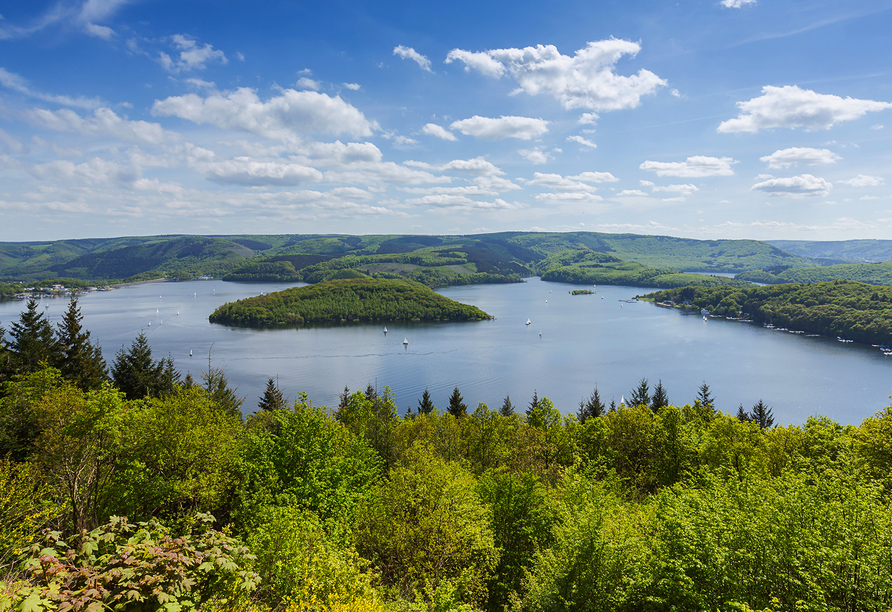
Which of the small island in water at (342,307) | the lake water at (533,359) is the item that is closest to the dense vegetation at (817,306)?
the lake water at (533,359)

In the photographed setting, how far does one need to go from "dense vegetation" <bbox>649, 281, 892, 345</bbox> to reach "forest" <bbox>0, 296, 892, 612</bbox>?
10256 cm

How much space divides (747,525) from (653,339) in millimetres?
100474

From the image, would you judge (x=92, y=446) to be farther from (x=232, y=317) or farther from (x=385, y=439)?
(x=232, y=317)

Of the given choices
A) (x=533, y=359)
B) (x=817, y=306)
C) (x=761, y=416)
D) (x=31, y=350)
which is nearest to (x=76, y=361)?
(x=31, y=350)

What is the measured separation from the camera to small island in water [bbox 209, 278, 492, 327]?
407 ft

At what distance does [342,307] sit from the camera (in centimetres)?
13838

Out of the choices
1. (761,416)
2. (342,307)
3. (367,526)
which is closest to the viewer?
(367,526)

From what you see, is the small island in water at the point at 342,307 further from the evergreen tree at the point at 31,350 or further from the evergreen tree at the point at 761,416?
the evergreen tree at the point at 31,350

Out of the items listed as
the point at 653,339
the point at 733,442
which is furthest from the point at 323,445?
the point at 653,339

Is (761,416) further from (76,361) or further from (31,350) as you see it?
(31,350)

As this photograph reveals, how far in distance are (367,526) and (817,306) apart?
470 ft

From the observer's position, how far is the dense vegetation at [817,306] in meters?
101

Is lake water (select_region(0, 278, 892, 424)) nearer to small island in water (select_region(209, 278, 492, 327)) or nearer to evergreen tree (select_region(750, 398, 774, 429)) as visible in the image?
evergreen tree (select_region(750, 398, 774, 429))

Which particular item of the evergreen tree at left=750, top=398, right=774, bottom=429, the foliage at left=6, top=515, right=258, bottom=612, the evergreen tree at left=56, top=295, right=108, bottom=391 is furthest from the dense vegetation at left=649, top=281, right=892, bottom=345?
the evergreen tree at left=56, top=295, right=108, bottom=391
